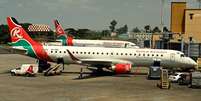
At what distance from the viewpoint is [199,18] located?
90500mm

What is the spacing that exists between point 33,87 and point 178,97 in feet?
44.8

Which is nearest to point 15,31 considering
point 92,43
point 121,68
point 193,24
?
point 121,68

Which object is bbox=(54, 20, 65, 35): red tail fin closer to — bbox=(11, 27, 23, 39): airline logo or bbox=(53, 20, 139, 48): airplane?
bbox=(53, 20, 139, 48): airplane

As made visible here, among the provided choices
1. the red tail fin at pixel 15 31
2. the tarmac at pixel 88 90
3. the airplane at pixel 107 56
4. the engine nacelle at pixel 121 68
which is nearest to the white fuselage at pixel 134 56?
the airplane at pixel 107 56

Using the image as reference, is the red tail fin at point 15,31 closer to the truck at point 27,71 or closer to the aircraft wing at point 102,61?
the truck at point 27,71

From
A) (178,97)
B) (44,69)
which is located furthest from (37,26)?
(178,97)

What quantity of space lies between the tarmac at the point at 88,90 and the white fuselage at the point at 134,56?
4821mm

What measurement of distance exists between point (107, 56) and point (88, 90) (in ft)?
53.3

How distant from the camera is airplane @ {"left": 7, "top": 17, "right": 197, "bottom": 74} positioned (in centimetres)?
5278

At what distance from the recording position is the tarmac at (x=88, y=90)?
110 ft

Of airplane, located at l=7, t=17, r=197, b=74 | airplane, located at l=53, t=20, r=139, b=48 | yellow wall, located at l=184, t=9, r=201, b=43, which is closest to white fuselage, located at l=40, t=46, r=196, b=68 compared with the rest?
airplane, located at l=7, t=17, r=197, b=74

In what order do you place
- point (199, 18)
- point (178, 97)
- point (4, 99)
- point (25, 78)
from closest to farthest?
point (4, 99)
point (178, 97)
point (25, 78)
point (199, 18)

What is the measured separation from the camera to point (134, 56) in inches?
2089

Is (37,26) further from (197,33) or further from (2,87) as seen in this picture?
(2,87)
